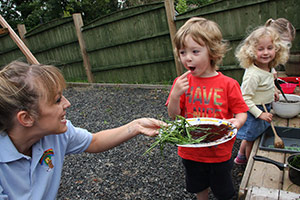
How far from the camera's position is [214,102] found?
1.80 m

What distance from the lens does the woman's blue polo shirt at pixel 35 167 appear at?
130cm

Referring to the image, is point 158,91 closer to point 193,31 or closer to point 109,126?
point 109,126

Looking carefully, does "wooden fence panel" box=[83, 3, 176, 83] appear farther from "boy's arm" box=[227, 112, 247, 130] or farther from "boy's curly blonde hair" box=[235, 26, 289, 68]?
"boy's arm" box=[227, 112, 247, 130]

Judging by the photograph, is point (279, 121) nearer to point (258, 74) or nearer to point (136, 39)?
point (258, 74)

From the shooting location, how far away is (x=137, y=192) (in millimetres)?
2656

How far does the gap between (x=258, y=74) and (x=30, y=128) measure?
2228 millimetres

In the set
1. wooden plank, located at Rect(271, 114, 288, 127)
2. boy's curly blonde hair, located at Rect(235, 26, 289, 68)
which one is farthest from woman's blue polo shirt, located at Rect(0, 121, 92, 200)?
wooden plank, located at Rect(271, 114, 288, 127)

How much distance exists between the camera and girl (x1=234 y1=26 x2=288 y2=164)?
247cm

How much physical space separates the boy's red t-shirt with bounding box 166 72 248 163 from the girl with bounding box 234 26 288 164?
0.74 meters

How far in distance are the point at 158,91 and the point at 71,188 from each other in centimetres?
366

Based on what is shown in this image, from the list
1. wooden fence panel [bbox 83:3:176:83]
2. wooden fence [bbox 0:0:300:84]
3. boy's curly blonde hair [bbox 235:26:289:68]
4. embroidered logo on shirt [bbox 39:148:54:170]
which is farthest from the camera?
wooden fence panel [bbox 83:3:176:83]

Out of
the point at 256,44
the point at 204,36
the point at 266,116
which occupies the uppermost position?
the point at 204,36

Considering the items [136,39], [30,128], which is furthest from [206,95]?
[136,39]

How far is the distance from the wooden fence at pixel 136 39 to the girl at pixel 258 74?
2380 mm
